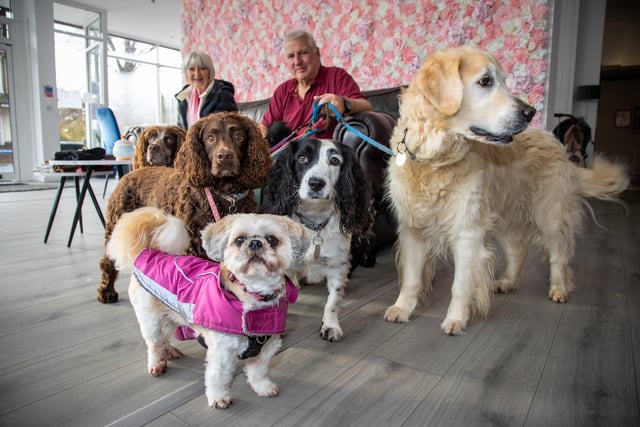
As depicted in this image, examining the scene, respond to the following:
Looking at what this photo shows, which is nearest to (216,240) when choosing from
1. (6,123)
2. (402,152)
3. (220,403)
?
(220,403)

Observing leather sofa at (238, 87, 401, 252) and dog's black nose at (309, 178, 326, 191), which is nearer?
dog's black nose at (309, 178, 326, 191)

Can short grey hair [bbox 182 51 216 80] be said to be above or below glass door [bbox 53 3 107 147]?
below

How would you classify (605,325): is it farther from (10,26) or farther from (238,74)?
(10,26)

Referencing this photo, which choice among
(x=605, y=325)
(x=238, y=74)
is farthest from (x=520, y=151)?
(x=238, y=74)

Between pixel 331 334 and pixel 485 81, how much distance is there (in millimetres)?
1276

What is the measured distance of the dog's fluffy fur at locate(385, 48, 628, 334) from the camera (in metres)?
1.67

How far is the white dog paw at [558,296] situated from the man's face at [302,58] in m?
2.22

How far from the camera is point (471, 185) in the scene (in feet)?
5.90

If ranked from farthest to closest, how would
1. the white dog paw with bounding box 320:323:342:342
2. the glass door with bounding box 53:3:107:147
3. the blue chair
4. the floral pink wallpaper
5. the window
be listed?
the window, the glass door with bounding box 53:3:107:147, the blue chair, the floral pink wallpaper, the white dog paw with bounding box 320:323:342:342

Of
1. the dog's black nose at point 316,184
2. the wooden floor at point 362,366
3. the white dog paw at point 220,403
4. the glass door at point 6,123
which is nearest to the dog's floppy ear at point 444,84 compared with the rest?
the dog's black nose at point 316,184

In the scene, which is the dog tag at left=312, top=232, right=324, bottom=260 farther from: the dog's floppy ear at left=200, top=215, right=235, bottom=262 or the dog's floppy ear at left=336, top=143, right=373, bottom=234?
the dog's floppy ear at left=200, top=215, right=235, bottom=262

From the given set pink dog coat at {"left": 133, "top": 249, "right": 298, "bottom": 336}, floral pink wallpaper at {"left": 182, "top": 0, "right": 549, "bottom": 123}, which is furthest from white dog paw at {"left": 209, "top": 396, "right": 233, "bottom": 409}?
floral pink wallpaper at {"left": 182, "top": 0, "right": 549, "bottom": 123}

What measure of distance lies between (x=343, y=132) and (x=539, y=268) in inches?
68.5

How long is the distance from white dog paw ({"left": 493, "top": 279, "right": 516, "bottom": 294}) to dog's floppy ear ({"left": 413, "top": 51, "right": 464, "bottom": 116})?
1.22 m
